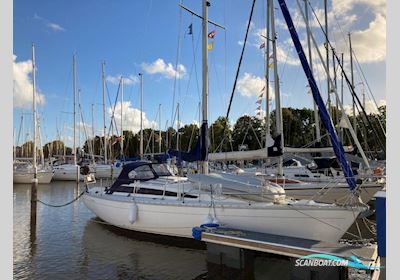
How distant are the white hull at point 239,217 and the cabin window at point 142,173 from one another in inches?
45.2

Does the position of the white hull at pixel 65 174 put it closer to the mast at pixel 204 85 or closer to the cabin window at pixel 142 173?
the cabin window at pixel 142 173

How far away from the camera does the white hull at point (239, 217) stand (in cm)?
967

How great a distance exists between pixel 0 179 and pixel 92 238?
420 inches

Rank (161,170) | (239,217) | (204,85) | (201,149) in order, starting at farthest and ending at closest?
(161,170) → (204,85) → (201,149) → (239,217)

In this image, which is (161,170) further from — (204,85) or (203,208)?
(203,208)

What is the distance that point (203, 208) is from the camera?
449 inches

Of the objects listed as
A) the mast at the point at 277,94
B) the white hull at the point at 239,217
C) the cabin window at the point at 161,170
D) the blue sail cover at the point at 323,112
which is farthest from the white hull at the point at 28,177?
the blue sail cover at the point at 323,112

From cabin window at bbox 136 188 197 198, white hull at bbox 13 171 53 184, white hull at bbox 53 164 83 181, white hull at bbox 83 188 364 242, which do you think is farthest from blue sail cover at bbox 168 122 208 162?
white hull at bbox 53 164 83 181

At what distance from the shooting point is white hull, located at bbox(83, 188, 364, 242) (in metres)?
9.67

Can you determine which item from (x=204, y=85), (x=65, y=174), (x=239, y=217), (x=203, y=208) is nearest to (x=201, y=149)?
(x=204, y=85)

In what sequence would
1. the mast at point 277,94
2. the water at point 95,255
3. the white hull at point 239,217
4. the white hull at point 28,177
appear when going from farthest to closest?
1. the white hull at point 28,177
2. the mast at point 277,94
3. the water at point 95,255
4. the white hull at point 239,217

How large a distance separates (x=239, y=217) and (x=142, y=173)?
5852 mm

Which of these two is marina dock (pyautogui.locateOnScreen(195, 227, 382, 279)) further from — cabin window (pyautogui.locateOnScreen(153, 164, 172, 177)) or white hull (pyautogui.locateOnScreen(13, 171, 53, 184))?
white hull (pyautogui.locateOnScreen(13, 171, 53, 184))

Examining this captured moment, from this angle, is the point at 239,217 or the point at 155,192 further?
the point at 155,192
